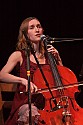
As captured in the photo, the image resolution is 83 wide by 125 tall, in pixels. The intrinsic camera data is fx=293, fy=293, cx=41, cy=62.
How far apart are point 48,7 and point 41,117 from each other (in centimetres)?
154

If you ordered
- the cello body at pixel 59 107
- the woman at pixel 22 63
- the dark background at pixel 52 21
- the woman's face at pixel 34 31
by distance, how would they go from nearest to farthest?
the cello body at pixel 59 107, the woman at pixel 22 63, the woman's face at pixel 34 31, the dark background at pixel 52 21

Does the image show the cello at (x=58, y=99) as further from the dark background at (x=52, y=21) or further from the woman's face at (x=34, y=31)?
the dark background at (x=52, y=21)

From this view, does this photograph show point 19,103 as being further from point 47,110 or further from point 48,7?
point 48,7

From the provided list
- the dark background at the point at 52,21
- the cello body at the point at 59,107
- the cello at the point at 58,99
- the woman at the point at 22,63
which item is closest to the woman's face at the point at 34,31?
the woman at the point at 22,63

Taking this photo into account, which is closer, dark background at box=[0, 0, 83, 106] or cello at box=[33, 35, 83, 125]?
cello at box=[33, 35, 83, 125]

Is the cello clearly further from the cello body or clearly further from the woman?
the woman

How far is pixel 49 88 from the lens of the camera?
6.34 feet

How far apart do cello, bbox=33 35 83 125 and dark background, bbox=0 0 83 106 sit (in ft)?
2.94

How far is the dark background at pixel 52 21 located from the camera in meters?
2.99

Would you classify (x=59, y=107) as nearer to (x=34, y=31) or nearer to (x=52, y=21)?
(x=34, y=31)

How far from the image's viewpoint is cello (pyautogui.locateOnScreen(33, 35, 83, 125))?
1.88 m

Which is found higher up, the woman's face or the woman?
the woman's face

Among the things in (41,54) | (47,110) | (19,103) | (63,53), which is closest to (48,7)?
(63,53)

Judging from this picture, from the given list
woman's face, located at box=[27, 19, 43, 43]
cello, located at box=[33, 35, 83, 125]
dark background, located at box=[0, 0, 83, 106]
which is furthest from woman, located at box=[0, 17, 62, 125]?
dark background, located at box=[0, 0, 83, 106]
